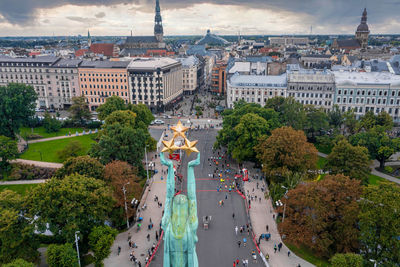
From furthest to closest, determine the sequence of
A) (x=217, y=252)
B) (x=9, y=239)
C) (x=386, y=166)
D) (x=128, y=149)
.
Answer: (x=386, y=166), (x=128, y=149), (x=217, y=252), (x=9, y=239)

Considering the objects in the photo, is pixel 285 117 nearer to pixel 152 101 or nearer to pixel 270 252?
pixel 270 252

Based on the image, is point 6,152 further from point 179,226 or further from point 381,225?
point 381,225

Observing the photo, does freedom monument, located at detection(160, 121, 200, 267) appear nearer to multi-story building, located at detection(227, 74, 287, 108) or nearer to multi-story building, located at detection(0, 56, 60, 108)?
multi-story building, located at detection(227, 74, 287, 108)

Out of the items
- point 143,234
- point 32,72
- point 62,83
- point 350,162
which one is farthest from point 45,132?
point 350,162

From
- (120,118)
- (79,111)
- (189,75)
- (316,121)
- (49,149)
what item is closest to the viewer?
(120,118)

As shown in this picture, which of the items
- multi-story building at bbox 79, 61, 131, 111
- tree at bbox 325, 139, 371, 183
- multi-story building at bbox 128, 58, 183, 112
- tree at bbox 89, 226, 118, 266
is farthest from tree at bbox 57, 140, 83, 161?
tree at bbox 325, 139, 371, 183

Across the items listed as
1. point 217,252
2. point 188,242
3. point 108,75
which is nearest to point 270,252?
point 217,252
